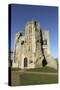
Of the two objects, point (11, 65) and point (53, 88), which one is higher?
point (11, 65)

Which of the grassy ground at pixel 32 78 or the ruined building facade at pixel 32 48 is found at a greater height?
the ruined building facade at pixel 32 48

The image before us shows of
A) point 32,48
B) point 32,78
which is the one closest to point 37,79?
point 32,78

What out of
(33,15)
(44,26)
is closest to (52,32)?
(44,26)

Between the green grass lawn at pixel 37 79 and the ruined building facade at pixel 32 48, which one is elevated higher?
the ruined building facade at pixel 32 48

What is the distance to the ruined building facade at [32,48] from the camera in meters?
1.44

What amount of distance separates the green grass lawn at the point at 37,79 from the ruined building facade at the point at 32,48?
2.5 inches

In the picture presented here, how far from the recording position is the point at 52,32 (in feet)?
4.96

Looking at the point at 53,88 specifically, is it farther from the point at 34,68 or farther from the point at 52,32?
the point at 52,32

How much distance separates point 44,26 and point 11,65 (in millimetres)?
334

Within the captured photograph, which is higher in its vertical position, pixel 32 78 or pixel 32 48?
A: pixel 32 48

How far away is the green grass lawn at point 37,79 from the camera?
4.72ft

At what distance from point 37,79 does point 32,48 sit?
0.20 meters

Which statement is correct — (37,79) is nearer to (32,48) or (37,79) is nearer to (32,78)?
(32,78)

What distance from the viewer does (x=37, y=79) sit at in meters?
1.46
